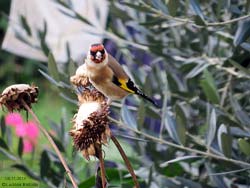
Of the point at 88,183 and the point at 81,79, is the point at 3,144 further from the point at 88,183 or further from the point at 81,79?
the point at 81,79

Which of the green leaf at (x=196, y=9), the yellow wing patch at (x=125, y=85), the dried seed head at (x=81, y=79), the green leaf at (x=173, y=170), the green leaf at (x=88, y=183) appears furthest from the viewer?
the green leaf at (x=173, y=170)

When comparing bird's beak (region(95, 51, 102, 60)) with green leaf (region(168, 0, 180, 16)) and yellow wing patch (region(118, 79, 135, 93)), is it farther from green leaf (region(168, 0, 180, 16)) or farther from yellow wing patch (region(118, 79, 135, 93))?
green leaf (region(168, 0, 180, 16))

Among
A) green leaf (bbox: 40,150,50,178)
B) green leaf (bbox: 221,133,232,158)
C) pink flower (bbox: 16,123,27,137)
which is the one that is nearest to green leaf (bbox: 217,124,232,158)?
green leaf (bbox: 221,133,232,158)

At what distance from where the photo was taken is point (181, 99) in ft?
5.31

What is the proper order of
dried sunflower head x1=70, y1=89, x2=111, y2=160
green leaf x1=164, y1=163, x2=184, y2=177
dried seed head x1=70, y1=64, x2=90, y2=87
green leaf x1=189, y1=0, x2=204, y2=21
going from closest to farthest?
dried sunflower head x1=70, y1=89, x2=111, y2=160 → dried seed head x1=70, y1=64, x2=90, y2=87 → green leaf x1=189, y1=0, x2=204, y2=21 → green leaf x1=164, y1=163, x2=184, y2=177

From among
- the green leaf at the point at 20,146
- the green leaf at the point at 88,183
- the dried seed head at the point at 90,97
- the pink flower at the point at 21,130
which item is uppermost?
the dried seed head at the point at 90,97

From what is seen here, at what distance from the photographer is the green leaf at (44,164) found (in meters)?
1.58

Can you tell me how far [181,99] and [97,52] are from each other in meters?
0.58

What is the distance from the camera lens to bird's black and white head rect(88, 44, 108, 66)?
106 centimetres

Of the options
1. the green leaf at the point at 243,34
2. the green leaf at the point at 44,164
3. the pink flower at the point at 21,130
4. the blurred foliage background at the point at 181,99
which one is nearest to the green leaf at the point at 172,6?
the blurred foliage background at the point at 181,99

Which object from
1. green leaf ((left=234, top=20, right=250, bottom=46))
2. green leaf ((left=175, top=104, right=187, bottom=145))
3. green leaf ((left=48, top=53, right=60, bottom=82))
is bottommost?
green leaf ((left=175, top=104, right=187, bottom=145))

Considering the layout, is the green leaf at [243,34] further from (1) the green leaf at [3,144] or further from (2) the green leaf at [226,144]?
(1) the green leaf at [3,144]

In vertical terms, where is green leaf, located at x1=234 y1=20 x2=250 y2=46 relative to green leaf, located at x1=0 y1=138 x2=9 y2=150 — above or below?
above

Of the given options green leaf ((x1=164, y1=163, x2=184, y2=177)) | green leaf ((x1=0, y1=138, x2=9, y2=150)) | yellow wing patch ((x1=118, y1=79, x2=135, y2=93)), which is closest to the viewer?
yellow wing patch ((x1=118, y1=79, x2=135, y2=93))
